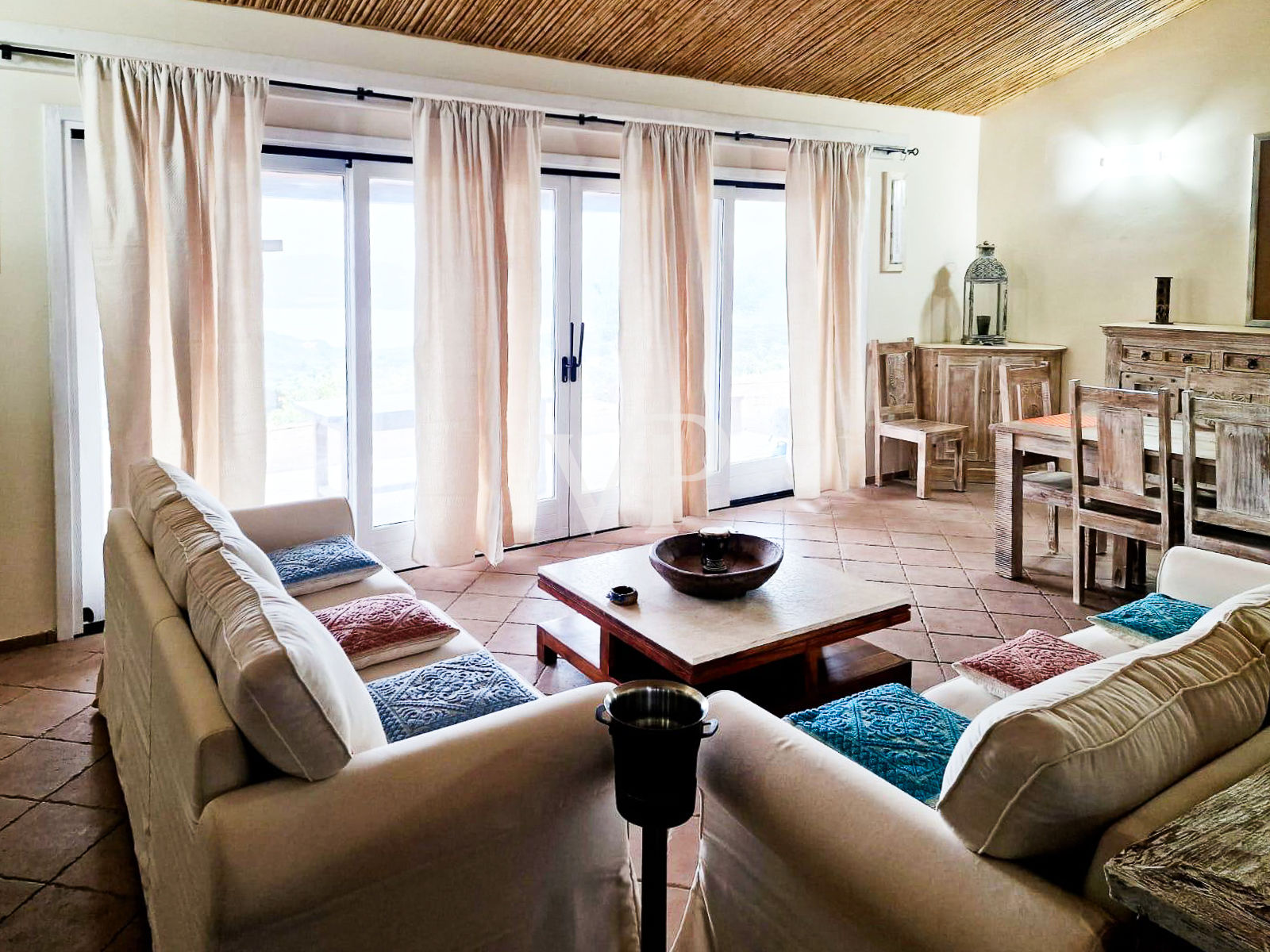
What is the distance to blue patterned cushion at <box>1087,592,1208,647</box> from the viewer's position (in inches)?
101

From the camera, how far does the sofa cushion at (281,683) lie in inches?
60.5

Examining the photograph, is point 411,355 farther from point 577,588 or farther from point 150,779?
point 150,779

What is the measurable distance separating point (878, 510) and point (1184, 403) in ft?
7.72

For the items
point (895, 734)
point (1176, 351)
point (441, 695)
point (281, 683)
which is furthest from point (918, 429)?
point (281, 683)

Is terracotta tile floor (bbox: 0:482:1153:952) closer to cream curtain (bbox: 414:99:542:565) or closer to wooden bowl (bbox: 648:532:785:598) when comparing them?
cream curtain (bbox: 414:99:542:565)

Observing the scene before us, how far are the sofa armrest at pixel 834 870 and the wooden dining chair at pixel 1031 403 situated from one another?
10.7 feet

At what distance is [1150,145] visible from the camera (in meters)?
5.80

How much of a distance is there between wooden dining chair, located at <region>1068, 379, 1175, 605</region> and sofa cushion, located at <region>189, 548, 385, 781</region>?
3.25 meters

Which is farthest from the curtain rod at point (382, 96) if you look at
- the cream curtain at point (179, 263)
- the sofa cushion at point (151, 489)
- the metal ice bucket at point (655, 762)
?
the metal ice bucket at point (655, 762)

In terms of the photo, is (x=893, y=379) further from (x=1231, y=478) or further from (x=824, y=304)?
Answer: (x=1231, y=478)

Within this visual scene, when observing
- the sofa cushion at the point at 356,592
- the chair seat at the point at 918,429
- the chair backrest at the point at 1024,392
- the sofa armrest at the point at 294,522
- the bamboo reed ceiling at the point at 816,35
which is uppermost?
the bamboo reed ceiling at the point at 816,35

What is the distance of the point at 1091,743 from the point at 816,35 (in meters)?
4.68

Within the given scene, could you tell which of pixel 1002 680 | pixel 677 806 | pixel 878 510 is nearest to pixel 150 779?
pixel 677 806

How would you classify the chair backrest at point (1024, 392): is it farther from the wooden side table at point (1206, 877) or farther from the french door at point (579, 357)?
the wooden side table at point (1206, 877)
